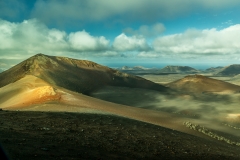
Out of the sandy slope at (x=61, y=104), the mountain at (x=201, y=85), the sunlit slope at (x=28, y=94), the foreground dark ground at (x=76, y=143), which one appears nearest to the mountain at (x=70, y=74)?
the sunlit slope at (x=28, y=94)

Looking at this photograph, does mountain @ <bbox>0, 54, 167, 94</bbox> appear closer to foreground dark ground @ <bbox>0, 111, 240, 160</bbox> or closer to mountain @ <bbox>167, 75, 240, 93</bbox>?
mountain @ <bbox>167, 75, 240, 93</bbox>

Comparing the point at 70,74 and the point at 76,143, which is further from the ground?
the point at 70,74

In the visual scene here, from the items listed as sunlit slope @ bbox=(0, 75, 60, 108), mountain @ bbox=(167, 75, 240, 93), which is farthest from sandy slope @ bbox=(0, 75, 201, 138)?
mountain @ bbox=(167, 75, 240, 93)

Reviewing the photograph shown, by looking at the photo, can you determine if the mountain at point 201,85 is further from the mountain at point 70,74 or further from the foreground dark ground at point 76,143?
the foreground dark ground at point 76,143

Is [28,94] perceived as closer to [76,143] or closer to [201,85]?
[76,143]

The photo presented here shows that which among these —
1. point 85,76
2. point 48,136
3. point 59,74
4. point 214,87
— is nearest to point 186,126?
point 48,136

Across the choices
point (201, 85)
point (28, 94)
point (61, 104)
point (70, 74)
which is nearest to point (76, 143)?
point (61, 104)
